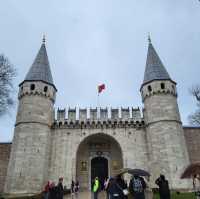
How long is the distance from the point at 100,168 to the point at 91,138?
8.83 ft

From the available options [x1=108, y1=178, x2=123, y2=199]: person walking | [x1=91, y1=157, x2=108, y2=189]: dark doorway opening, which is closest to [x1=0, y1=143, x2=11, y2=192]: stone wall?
[x1=91, y1=157, x2=108, y2=189]: dark doorway opening

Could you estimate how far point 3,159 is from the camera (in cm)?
2111

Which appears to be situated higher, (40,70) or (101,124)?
(40,70)

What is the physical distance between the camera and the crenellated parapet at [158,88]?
71.3 feet

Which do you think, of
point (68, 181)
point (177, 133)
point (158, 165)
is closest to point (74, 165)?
point (68, 181)

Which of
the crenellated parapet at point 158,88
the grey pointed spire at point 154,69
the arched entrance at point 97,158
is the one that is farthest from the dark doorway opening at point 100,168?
the grey pointed spire at point 154,69

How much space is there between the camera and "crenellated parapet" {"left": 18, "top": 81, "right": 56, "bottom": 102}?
2155cm

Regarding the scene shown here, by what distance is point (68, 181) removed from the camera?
64.2 ft

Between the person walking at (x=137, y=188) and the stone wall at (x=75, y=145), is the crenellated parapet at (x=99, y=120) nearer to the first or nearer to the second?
the stone wall at (x=75, y=145)

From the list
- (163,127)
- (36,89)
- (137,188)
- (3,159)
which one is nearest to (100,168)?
(163,127)

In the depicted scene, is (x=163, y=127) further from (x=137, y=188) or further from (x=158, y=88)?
(x=137, y=188)

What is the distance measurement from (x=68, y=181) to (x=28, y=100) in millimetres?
7314

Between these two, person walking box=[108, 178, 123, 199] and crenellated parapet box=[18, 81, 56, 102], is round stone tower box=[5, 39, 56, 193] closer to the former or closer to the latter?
crenellated parapet box=[18, 81, 56, 102]

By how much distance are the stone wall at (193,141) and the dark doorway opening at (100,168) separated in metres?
7.15
